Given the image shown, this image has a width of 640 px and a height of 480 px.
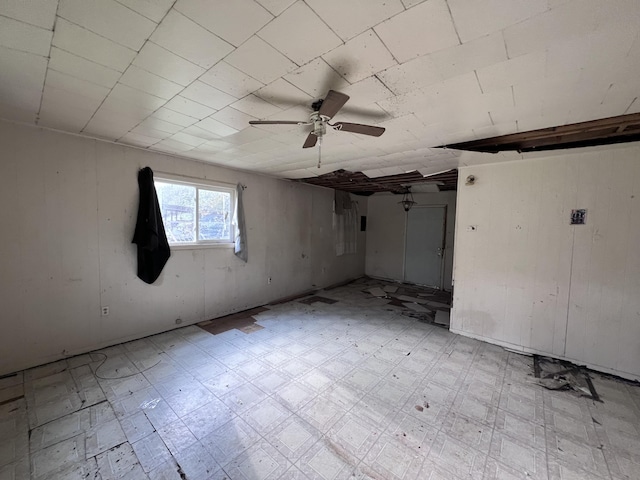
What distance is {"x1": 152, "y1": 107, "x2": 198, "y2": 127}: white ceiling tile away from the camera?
6.90 feet

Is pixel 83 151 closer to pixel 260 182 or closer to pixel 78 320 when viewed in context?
pixel 78 320

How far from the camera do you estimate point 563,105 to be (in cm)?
181

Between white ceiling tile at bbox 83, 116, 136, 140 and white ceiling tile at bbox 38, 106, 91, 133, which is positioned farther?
white ceiling tile at bbox 83, 116, 136, 140

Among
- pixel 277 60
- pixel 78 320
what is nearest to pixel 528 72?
pixel 277 60

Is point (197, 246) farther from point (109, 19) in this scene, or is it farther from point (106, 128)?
point (109, 19)

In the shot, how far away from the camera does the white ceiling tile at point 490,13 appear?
3.34ft

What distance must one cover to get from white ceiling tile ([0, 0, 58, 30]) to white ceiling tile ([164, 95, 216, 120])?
2.37 feet

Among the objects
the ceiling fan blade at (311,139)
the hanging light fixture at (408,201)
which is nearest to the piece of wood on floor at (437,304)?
the hanging light fixture at (408,201)

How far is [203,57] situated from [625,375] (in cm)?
479

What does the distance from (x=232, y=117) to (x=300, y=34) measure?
1152 mm

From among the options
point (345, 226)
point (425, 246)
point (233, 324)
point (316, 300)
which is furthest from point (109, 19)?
point (425, 246)

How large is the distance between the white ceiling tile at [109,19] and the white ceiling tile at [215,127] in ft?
3.09

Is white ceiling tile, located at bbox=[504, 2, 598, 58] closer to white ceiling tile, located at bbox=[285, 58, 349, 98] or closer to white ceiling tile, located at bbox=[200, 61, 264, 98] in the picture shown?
white ceiling tile, located at bbox=[285, 58, 349, 98]

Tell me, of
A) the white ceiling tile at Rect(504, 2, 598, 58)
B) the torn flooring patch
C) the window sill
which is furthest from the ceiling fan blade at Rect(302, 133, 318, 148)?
the torn flooring patch
